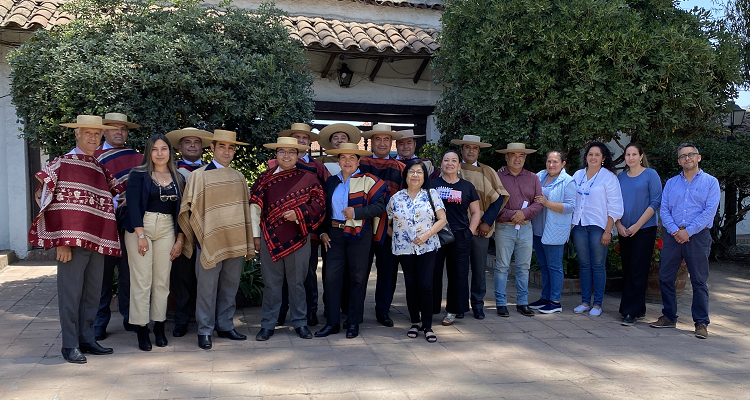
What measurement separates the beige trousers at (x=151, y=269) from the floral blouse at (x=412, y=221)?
2.00 m

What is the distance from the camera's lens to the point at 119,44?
19.7 feet

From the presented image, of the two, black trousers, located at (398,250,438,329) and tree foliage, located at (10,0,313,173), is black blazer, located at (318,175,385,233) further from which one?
tree foliage, located at (10,0,313,173)

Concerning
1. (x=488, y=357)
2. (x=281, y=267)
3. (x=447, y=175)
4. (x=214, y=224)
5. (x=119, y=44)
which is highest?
(x=119, y=44)

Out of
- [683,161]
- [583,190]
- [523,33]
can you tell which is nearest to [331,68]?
[523,33]

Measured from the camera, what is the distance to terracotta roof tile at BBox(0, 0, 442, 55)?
8.23 meters

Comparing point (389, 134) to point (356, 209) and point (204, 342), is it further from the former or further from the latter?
point (204, 342)

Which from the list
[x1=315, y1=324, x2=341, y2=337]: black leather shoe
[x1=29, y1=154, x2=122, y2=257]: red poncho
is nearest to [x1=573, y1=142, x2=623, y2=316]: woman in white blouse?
[x1=315, y1=324, x2=341, y2=337]: black leather shoe

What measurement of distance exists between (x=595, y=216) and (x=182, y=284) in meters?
4.27

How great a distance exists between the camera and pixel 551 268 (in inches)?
260

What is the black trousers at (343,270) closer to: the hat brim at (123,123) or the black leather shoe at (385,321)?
the black leather shoe at (385,321)

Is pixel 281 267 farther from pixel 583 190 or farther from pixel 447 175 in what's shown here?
pixel 583 190

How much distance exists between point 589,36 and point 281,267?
447 cm

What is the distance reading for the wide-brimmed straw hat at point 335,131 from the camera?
260 inches

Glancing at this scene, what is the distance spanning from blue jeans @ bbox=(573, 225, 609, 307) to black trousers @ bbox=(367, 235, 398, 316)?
2.12 meters
